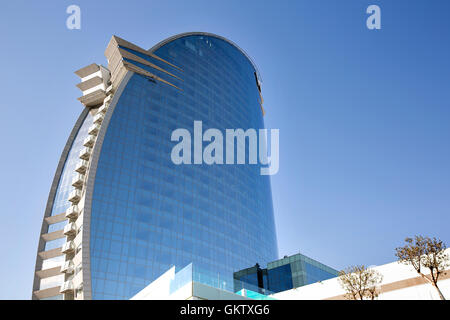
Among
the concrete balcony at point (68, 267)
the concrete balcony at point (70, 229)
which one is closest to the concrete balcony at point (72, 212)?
the concrete balcony at point (70, 229)

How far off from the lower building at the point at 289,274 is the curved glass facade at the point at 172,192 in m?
3.77

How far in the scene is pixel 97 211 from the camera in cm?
6275

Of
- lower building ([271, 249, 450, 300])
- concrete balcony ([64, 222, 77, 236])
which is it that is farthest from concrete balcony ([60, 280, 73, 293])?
lower building ([271, 249, 450, 300])

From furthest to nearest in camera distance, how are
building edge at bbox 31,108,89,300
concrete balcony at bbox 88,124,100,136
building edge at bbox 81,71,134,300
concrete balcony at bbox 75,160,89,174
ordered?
concrete balcony at bbox 88,124,100,136
concrete balcony at bbox 75,160,89,174
building edge at bbox 31,108,89,300
building edge at bbox 81,71,134,300

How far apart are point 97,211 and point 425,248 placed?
50.4 m

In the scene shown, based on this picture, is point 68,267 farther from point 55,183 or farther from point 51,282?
point 55,183

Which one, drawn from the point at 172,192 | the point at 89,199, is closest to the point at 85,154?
the point at 89,199

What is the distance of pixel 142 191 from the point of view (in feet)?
231

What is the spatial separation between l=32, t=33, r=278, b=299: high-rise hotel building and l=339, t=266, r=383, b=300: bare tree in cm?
3785

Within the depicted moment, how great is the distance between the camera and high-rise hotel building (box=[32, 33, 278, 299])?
61.7 m

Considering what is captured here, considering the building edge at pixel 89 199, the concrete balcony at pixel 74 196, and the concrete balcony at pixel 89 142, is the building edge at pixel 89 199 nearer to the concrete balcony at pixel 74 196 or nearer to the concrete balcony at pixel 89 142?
the concrete balcony at pixel 89 142

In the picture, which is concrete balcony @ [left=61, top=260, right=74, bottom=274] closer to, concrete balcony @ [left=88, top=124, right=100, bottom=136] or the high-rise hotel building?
the high-rise hotel building
